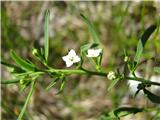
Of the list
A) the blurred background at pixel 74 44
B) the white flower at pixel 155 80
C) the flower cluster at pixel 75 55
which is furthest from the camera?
the blurred background at pixel 74 44

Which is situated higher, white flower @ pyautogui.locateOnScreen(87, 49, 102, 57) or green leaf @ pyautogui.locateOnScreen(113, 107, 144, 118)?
white flower @ pyautogui.locateOnScreen(87, 49, 102, 57)

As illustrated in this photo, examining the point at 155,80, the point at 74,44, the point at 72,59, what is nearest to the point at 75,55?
the point at 72,59

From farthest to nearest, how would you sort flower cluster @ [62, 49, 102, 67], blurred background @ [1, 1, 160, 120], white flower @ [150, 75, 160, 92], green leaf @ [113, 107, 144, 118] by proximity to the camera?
1. blurred background @ [1, 1, 160, 120]
2. white flower @ [150, 75, 160, 92]
3. green leaf @ [113, 107, 144, 118]
4. flower cluster @ [62, 49, 102, 67]

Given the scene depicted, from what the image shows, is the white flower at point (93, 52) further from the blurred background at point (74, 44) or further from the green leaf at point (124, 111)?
the blurred background at point (74, 44)

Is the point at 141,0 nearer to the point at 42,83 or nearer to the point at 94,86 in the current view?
the point at 94,86

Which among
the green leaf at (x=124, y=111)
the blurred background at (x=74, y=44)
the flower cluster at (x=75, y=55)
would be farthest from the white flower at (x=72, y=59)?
the blurred background at (x=74, y=44)

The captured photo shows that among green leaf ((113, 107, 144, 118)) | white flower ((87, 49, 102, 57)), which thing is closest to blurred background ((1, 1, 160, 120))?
green leaf ((113, 107, 144, 118))

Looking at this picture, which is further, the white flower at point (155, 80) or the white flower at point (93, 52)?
the white flower at point (155, 80)

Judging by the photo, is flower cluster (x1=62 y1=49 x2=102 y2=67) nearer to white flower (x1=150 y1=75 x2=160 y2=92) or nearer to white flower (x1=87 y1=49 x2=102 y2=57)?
white flower (x1=87 y1=49 x2=102 y2=57)
